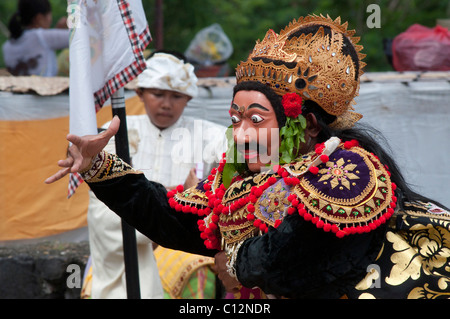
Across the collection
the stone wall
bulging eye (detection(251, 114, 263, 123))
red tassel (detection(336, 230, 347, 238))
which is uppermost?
bulging eye (detection(251, 114, 263, 123))

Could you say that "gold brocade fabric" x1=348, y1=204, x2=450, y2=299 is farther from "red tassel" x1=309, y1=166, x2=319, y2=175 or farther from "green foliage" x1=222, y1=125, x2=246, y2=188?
"green foliage" x1=222, y1=125, x2=246, y2=188

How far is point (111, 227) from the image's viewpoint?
458 centimetres


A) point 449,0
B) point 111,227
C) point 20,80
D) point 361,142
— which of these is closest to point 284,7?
point 449,0

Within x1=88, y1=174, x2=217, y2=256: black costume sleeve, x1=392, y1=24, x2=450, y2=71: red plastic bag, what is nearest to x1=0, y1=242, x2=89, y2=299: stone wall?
x1=88, y1=174, x2=217, y2=256: black costume sleeve

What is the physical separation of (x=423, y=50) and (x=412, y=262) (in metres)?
4.23

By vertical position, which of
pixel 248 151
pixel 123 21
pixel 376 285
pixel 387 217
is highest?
pixel 123 21

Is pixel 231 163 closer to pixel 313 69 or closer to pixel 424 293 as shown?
pixel 313 69

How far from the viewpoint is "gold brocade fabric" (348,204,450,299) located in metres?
2.57

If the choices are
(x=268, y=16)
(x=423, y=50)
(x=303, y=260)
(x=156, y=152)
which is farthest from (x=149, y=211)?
(x=268, y=16)

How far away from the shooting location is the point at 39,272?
5.55m

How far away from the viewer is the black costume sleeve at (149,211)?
3006 mm

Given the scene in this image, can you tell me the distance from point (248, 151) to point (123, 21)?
1.14m

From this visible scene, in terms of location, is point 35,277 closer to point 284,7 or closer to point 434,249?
point 434,249

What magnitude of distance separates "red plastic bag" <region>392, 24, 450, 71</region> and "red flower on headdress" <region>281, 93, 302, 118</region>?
4.08 metres
